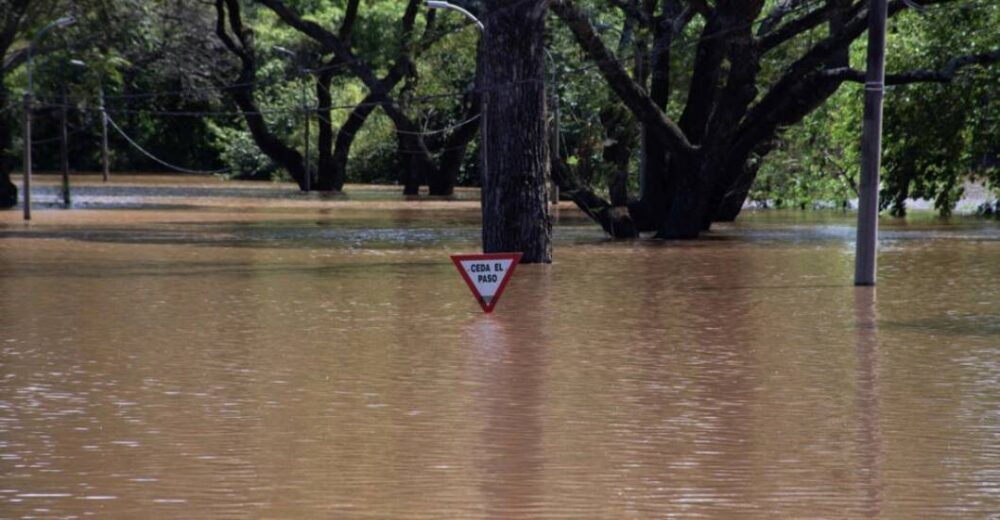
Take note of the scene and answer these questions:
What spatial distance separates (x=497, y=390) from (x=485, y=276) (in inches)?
254

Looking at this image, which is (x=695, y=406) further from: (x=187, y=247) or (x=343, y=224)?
(x=343, y=224)

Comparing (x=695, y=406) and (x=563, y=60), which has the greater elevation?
(x=563, y=60)

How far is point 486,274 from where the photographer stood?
20141mm

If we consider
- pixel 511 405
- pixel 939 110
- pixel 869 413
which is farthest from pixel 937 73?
pixel 511 405

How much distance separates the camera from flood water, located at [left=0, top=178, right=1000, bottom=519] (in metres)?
9.65

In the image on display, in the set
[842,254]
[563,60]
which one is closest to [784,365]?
[842,254]

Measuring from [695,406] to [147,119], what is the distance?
84107mm

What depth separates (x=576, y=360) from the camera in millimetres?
15695

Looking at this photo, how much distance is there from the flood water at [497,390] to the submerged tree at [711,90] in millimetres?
6943

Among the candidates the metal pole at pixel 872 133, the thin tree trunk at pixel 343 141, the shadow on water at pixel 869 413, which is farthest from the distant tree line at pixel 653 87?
the shadow on water at pixel 869 413

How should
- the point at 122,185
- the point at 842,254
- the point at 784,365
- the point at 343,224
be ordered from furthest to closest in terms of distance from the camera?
the point at 122,185, the point at 343,224, the point at 842,254, the point at 784,365

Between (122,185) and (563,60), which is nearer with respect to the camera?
(563,60)

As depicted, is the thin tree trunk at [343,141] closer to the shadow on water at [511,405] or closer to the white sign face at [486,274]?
the shadow on water at [511,405]

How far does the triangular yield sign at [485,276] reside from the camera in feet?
65.7
